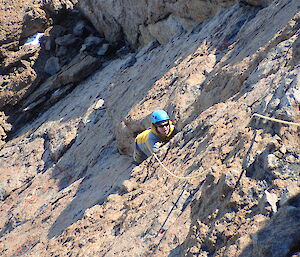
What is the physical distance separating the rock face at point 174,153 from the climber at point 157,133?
0.94 feet

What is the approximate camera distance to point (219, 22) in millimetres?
11414

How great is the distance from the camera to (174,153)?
26.1 ft

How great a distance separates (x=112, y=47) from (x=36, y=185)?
23.6 ft

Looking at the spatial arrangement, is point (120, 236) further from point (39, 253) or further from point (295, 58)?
point (295, 58)

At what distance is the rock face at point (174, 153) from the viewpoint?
425 centimetres

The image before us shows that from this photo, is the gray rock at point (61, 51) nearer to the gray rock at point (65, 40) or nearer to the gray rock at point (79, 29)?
the gray rock at point (65, 40)

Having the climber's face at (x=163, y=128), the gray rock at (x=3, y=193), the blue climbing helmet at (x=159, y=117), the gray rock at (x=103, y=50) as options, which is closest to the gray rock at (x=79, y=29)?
the gray rock at (x=103, y=50)

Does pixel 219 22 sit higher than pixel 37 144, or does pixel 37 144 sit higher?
pixel 219 22

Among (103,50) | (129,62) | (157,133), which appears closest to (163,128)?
(157,133)

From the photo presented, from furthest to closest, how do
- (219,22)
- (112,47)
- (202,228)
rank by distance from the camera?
(112,47)
(219,22)
(202,228)

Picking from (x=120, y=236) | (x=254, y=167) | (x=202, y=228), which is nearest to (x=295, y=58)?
(x=254, y=167)

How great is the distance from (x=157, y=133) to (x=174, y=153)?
81cm

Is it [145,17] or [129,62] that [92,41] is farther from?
[145,17]

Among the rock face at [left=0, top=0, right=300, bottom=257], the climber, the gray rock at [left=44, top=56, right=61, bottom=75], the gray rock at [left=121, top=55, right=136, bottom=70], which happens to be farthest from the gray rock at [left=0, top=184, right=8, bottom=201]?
the climber
